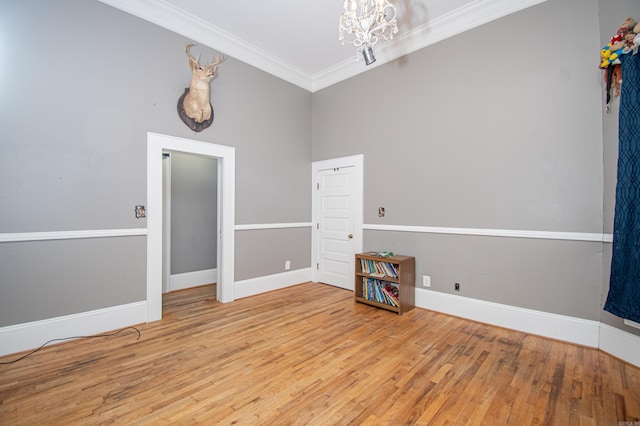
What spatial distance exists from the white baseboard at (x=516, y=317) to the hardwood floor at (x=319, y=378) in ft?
0.34

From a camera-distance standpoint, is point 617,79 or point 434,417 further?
point 617,79

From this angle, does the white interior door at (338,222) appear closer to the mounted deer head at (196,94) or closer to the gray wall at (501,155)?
the gray wall at (501,155)

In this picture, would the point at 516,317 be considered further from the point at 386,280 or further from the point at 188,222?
the point at 188,222

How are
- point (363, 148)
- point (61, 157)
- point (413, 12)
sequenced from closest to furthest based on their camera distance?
point (61, 157) < point (413, 12) < point (363, 148)

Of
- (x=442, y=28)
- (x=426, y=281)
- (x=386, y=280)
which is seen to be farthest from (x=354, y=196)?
(x=442, y=28)

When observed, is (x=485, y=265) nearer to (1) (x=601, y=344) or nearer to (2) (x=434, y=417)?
(1) (x=601, y=344)

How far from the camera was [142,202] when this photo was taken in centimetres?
313

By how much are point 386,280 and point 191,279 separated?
128 inches

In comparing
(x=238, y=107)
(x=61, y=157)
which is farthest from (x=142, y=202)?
(x=238, y=107)

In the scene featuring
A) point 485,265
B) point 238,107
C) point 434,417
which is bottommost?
point 434,417

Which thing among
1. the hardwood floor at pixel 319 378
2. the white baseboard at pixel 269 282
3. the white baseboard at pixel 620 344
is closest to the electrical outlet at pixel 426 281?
the hardwood floor at pixel 319 378

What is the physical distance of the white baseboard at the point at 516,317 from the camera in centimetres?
258

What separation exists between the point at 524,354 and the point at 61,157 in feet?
15.5

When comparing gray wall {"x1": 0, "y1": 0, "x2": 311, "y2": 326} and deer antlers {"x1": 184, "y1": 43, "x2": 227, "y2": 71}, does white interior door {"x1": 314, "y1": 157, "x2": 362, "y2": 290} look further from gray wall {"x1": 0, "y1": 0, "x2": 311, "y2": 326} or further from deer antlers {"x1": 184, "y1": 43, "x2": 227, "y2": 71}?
deer antlers {"x1": 184, "y1": 43, "x2": 227, "y2": 71}
